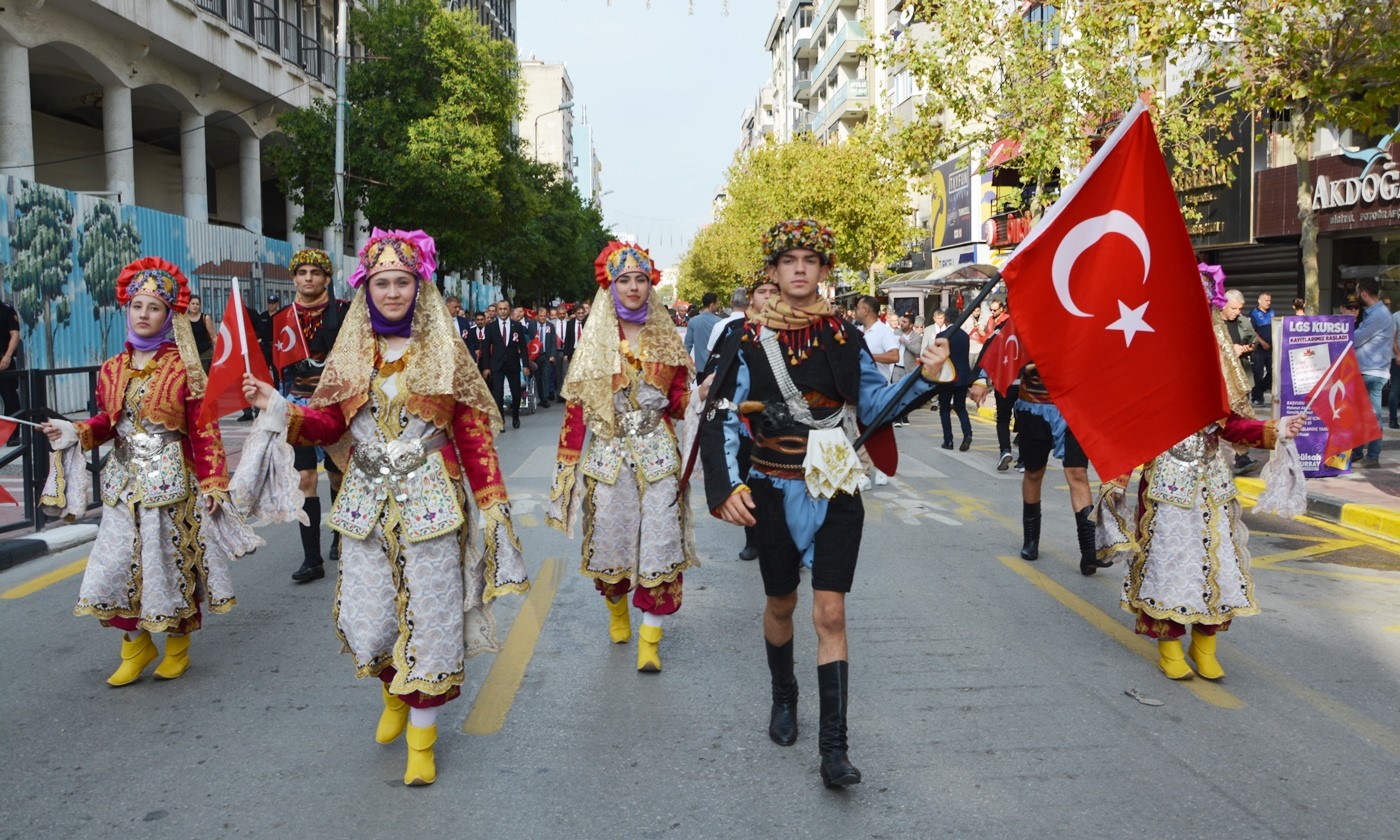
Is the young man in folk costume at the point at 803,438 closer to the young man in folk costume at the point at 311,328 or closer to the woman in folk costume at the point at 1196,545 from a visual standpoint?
the woman in folk costume at the point at 1196,545

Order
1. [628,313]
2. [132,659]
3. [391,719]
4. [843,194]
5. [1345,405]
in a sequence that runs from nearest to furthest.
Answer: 1. [391,719]
2. [132,659]
3. [628,313]
4. [1345,405]
5. [843,194]

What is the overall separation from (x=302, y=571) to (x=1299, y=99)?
43.2 feet

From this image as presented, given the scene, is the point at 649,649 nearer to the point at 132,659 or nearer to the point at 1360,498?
the point at 132,659

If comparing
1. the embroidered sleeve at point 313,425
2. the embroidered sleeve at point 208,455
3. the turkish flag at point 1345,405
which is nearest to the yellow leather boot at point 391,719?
the embroidered sleeve at point 313,425

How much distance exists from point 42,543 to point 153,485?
163 inches

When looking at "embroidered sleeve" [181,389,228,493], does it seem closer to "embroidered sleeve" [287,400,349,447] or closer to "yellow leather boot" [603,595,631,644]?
"embroidered sleeve" [287,400,349,447]

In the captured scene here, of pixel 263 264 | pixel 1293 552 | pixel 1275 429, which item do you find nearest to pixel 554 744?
pixel 1275 429

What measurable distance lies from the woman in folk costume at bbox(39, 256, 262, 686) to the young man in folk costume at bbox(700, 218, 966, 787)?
2534 millimetres

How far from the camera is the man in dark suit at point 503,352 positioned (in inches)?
706

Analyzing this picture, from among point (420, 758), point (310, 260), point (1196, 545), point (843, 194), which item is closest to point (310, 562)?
point (310, 260)

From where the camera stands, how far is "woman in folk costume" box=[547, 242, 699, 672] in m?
5.89

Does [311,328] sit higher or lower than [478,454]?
higher

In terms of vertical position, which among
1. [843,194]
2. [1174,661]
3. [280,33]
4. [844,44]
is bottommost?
[1174,661]

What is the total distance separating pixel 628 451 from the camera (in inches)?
237
